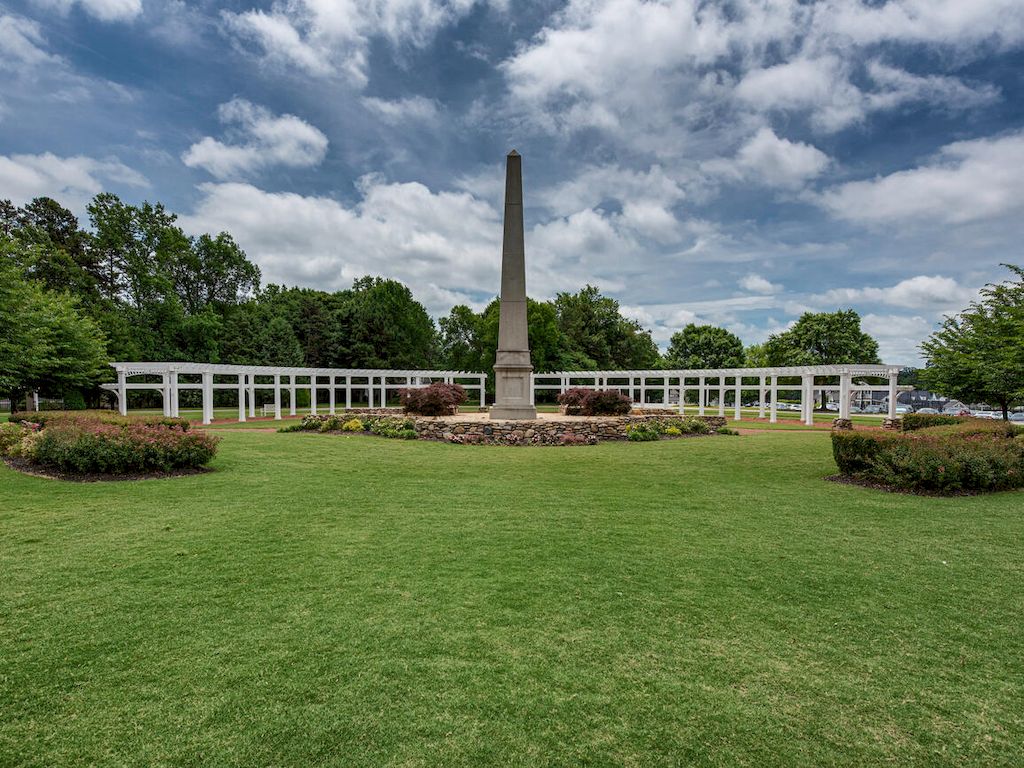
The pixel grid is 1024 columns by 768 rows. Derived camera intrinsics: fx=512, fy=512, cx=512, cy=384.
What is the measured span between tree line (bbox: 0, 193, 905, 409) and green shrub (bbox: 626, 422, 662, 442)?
1899cm

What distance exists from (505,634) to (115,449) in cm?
835

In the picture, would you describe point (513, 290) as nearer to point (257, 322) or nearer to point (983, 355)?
point (983, 355)

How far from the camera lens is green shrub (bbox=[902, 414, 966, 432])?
14.2 meters

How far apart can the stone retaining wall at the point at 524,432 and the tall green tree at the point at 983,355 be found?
9.79 m

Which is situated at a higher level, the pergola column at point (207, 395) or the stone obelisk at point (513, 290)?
the stone obelisk at point (513, 290)

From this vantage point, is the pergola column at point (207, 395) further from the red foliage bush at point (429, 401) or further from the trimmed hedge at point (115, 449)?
the trimmed hedge at point (115, 449)

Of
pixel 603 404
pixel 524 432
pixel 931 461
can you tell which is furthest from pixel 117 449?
pixel 603 404

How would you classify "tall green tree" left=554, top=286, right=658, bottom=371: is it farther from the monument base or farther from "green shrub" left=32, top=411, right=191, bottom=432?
"green shrub" left=32, top=411, right=191, bottom=432

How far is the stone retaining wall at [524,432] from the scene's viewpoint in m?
14.6

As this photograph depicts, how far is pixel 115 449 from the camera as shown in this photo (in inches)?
336

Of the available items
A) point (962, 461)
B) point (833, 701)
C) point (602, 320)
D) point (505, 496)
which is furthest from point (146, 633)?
point (602, 320)

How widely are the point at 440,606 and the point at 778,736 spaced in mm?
2260

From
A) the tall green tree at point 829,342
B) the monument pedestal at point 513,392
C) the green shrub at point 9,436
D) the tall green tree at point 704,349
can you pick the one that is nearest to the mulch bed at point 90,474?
the green shrub at point 9,436

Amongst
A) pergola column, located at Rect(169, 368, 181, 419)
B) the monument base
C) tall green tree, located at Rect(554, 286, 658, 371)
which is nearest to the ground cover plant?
the monument base
